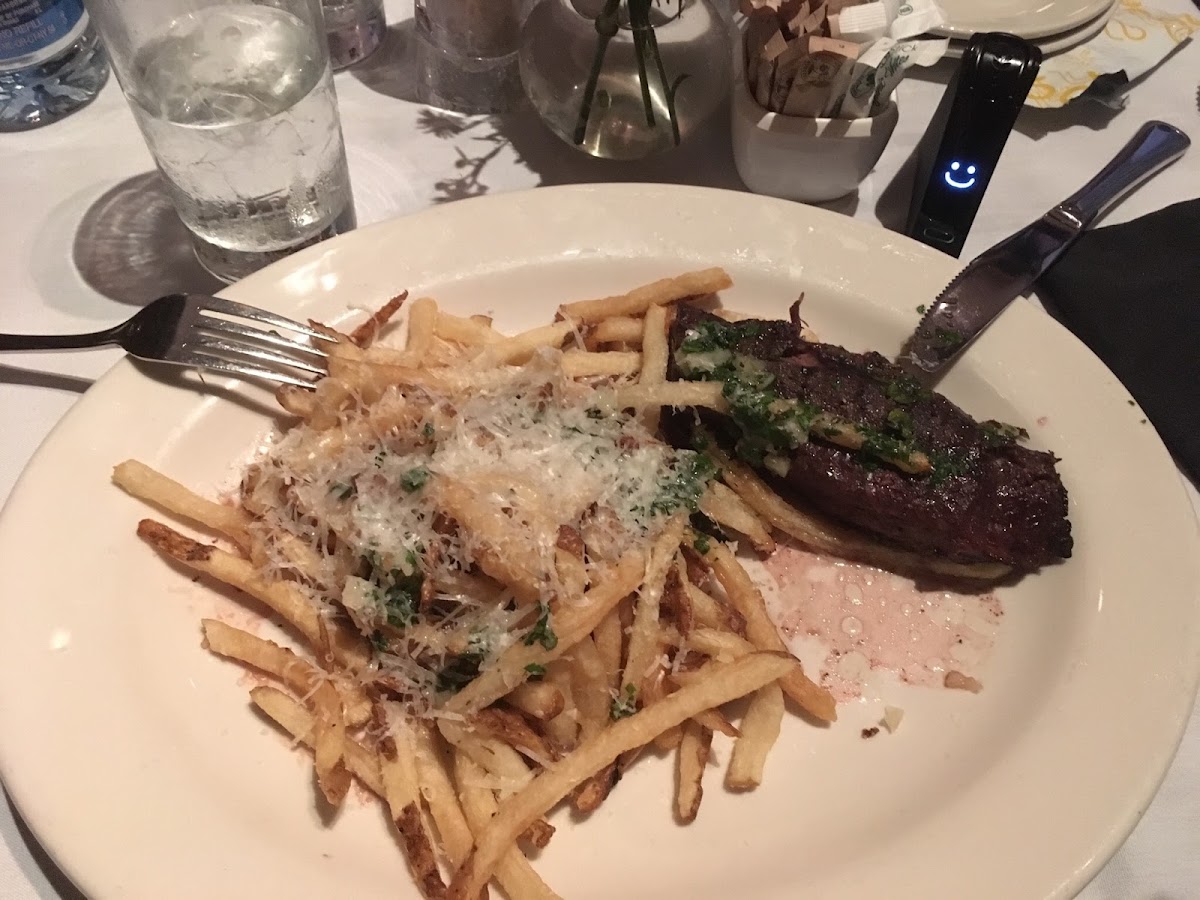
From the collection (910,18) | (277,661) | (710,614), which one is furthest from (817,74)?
(277,661)

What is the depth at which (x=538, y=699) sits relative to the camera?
1697 mm

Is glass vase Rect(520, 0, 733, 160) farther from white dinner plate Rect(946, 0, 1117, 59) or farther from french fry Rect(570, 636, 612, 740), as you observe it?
french fry Rect(570, 636, 612, 740)

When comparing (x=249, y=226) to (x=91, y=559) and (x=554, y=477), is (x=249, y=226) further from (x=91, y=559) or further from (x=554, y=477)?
(x=554, y=477)

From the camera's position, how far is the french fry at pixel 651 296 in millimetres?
2281

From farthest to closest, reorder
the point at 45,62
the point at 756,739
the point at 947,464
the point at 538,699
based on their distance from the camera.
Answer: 1. the point at 45,62
2. the point at 947,464
3. the point at 756,739
4. the point at 538,699

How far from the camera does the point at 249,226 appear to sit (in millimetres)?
2443

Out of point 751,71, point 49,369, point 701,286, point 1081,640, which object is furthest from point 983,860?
point 49,369

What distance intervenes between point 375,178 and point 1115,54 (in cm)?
259

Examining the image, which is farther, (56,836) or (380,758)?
(380,758)

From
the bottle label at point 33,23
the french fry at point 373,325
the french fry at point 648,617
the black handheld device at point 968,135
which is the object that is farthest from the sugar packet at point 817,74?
the bottle label at point 33,23

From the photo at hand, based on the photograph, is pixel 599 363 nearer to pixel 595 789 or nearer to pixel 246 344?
pixel 246 344

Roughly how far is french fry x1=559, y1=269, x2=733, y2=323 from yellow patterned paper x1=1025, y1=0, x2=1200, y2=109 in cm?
158

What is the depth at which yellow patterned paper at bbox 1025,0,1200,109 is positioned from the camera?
308 cm

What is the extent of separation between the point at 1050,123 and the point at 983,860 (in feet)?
8.30
